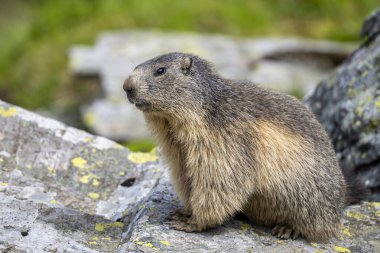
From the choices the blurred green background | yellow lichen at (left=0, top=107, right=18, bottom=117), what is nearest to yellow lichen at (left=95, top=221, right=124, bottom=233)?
yellow lichen at (left=0, top=107, right=18, bottom=117)

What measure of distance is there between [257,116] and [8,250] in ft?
10.5

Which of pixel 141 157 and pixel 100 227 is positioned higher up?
Answer: pixel 141 157

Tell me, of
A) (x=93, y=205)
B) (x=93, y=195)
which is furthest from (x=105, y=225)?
(x=93, y=195)

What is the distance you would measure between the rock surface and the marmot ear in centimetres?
160

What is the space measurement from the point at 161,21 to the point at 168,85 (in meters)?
12.7

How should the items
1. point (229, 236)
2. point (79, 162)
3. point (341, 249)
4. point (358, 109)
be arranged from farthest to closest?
point (358, 109)
point (79, 162)
point (341, 249)
point (229, 236)

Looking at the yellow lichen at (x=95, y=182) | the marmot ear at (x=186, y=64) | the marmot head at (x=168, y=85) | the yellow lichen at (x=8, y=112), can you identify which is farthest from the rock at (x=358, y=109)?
the yellow lichen at (x=8, y=112)

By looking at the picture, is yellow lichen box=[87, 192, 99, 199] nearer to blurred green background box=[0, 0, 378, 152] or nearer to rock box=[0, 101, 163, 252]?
rock box=[0, 101, 163, 252]

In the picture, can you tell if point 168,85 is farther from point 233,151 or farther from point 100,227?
point 100,227

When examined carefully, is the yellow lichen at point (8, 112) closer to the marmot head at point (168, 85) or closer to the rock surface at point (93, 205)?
the rock surface at point (93, 205)

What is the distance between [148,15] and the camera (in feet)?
63.9

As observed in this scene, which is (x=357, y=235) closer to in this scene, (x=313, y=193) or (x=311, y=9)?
(x=313, y=193)

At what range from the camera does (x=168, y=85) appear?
23.2 ft

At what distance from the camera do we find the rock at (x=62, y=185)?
20.7ft
